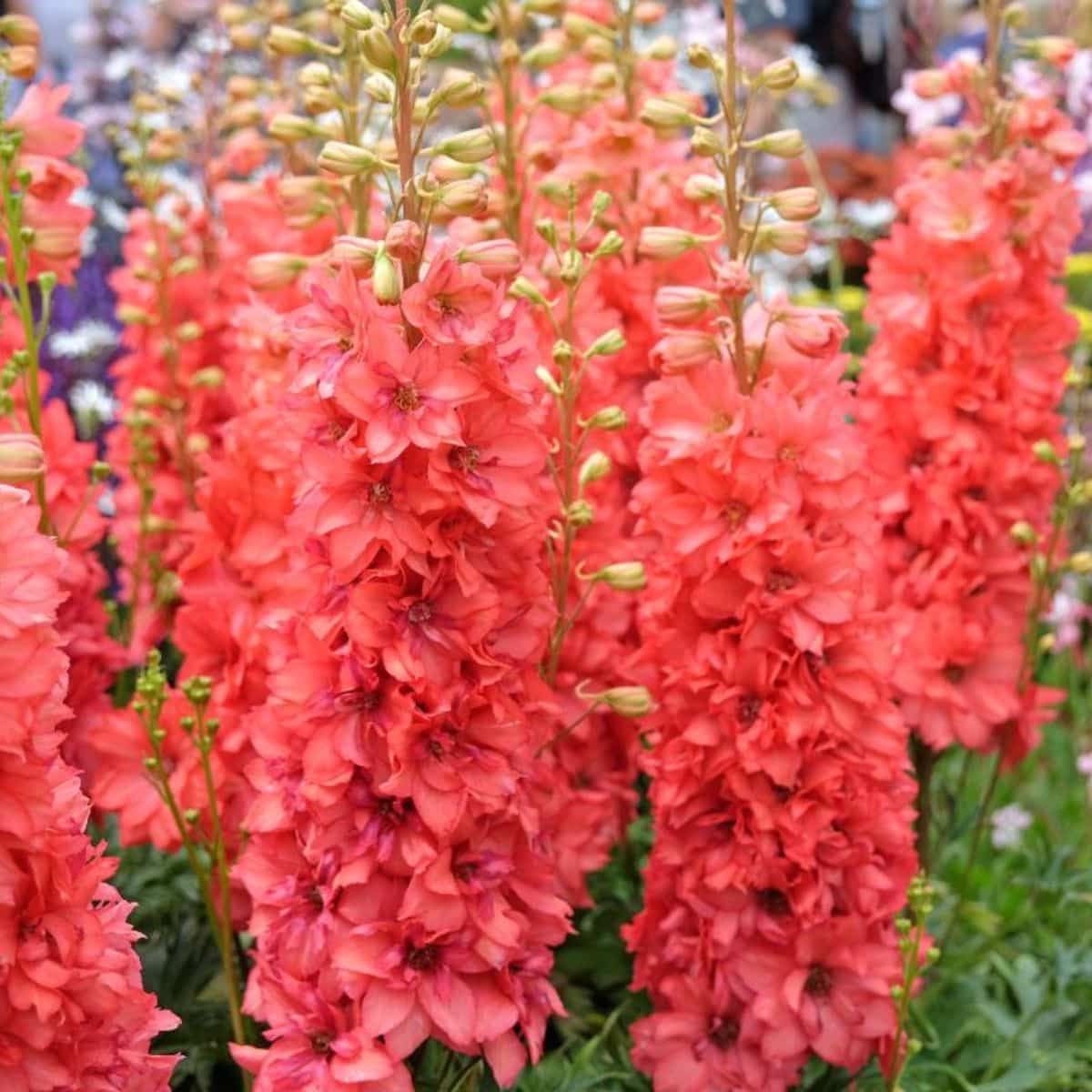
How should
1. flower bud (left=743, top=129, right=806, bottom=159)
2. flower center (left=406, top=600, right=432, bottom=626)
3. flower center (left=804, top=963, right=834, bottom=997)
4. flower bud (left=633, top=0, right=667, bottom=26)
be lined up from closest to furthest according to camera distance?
flower center (left=406, top=600, right=432, bottom=626) < flower bud (left=743, top=129, right=806, bottom=159) < flower center (left=804, top=963, right=834, bottom=997) < flower bud (left=633, top=0, right=667, bottom=26)

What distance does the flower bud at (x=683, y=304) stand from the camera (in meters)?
2.32

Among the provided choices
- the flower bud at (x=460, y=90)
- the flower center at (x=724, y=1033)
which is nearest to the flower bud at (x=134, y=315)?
the flower bud at (x=460, y=90)

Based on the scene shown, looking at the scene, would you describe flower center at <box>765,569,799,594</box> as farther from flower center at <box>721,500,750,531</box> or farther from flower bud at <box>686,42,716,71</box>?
flower bud at <box>686,42,716,71</box>

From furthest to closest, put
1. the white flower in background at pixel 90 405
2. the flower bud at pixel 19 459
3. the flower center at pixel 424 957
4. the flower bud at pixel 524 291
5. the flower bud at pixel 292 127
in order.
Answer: the white flower in background at pixel 90 405, the flower bud at pixel 292 127, the flower bud at pixel 524 291, the flower center at pixel 424 957, the flower bud at pixel 19 459

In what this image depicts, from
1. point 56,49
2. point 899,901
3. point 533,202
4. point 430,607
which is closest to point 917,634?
point 899,901

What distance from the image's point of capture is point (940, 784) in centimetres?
376

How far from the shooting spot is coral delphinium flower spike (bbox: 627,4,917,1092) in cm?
228

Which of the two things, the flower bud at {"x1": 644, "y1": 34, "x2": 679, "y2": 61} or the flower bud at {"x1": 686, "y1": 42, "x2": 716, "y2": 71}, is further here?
the flower bud at {"x1": 644, "y1": 34, "x2": 679, "y2": 61}

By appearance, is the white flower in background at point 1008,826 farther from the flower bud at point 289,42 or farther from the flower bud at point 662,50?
the flower bud at point 289,42

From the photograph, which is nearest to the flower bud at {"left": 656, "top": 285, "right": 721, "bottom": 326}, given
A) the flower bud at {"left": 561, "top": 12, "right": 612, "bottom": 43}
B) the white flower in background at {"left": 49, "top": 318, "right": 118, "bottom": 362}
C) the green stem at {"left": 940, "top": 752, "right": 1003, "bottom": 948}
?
the flower bud at {"left": 561, "top": 12, "right": 612, "bottom": 43}

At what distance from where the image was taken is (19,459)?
1.76m

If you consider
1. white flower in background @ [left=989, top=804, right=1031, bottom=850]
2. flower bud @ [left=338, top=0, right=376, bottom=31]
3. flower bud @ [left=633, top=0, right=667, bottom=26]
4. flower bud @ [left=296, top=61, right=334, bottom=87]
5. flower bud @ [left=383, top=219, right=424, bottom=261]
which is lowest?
white flower in background @ [left=989, top=804, right=1031, bottom=850]

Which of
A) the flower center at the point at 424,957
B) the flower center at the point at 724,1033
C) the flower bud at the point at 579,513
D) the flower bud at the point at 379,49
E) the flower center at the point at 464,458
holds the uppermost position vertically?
the flower bud at the point at 379,49

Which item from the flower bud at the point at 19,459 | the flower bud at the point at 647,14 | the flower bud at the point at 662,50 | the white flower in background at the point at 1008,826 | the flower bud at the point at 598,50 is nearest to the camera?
the flower bud at the point at 19,459
